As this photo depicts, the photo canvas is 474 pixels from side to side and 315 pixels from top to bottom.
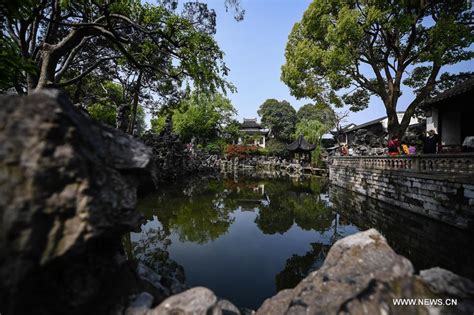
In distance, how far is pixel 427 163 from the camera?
8.40 meters

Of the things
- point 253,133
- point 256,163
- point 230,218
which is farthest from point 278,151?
point 230,218

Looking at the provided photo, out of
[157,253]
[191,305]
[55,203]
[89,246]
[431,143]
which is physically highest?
[431,143]

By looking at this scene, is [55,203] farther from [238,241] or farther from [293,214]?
[293,214]

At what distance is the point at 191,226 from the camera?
7.51 meters

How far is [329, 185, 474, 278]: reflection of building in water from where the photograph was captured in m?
5.11

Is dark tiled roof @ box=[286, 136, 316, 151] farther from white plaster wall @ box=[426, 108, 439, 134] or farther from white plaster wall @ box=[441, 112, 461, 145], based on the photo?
white plaster wall @ box=[441, 112, 461, 145]

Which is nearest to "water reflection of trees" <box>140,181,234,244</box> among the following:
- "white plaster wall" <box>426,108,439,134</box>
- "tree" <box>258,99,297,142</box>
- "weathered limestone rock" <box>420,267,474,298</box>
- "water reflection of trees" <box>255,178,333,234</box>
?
"water reflection of trees" <box>255,178,333,234</box>

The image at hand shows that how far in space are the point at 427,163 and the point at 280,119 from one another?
131ft

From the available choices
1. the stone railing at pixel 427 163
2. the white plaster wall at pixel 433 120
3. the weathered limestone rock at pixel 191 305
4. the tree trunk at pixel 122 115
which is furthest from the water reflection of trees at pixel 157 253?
the white plaster wall at pixel 433 120

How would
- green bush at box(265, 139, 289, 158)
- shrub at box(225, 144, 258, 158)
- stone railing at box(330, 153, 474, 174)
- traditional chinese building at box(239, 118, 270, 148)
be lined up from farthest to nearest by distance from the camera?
traditional chinese building at box(239, 118, 270, 148)
green bush at box(265, 139, 289, 158)
shrub at box(225, 144, 258, 158)
stone railing at box(330, 153, 474, 174)

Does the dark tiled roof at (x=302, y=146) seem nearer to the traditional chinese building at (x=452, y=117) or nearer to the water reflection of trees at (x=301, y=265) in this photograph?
the traditional chinese building at (x=452, y=117)

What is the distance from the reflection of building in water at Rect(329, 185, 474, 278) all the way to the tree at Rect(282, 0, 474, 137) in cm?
584

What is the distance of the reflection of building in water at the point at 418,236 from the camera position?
16.8 ft

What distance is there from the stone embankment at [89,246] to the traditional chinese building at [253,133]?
128 feet
